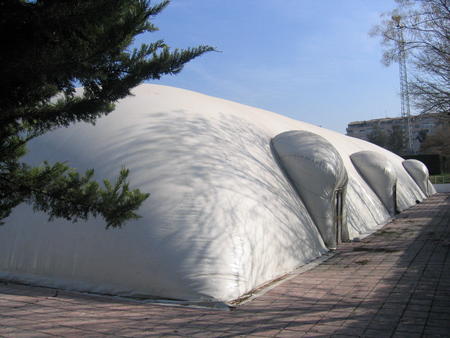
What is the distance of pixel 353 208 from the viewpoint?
10688 millimetres

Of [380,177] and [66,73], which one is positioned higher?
[380,177]

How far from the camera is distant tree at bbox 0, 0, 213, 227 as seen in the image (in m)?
2.94

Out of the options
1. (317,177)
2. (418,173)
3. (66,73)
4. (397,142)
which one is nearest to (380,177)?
(317,177)

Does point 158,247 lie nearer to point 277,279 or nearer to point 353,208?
point 277,279

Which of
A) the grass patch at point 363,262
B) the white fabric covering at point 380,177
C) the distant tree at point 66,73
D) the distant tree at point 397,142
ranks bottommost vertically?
the grass patch at point 363,262

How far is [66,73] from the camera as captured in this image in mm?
3049

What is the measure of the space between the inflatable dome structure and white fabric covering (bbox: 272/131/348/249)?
2 cm

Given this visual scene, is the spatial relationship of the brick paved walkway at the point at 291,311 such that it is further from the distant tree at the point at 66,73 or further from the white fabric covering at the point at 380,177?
the white fabric covering at the point at 380,177

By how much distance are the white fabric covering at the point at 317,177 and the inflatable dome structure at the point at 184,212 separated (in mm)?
19

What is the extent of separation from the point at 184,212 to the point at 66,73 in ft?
9.83

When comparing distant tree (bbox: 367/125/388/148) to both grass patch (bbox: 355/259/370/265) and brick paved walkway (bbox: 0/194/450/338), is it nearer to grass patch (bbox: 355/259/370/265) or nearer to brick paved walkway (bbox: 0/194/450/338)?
grass patch (bbox: 355/259/370/265)

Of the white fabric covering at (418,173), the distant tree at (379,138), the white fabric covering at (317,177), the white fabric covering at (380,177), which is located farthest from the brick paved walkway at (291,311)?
the distant tree at (379,138)

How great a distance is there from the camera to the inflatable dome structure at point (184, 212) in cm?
536

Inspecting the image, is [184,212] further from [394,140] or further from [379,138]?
[379,138]
